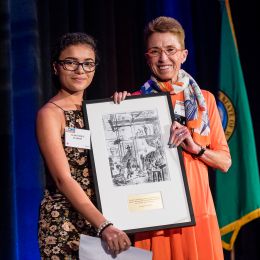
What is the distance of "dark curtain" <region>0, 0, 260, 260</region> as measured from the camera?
2.69 m

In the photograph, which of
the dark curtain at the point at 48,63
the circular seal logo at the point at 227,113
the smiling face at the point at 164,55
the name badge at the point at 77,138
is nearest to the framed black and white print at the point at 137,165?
the name badge at the point at 77,138

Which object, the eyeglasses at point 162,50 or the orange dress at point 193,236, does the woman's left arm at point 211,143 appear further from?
the eyeglasses at point 162,50

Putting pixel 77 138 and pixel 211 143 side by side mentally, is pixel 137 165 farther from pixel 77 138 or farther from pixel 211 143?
pixel 211 143

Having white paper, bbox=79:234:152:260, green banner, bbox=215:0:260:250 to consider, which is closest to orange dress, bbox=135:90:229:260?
white paper, bbox=79:234:152:260

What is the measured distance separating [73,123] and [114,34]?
1.40 metres

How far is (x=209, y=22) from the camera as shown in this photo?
3.45 meters

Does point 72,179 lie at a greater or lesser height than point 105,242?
greater

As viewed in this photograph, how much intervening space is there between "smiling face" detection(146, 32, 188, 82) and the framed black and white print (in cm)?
14

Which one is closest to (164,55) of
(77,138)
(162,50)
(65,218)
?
(162,50)

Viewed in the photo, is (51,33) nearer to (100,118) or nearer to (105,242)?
(100,118)

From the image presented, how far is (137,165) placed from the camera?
1.84m

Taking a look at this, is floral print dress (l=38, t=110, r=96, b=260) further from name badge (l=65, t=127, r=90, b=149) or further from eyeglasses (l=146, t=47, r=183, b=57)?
eyeglasses (l=146, t=47, r=183, b=57)

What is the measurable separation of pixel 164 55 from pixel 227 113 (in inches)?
58.8

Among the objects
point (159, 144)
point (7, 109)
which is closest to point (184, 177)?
point (159, 144)
